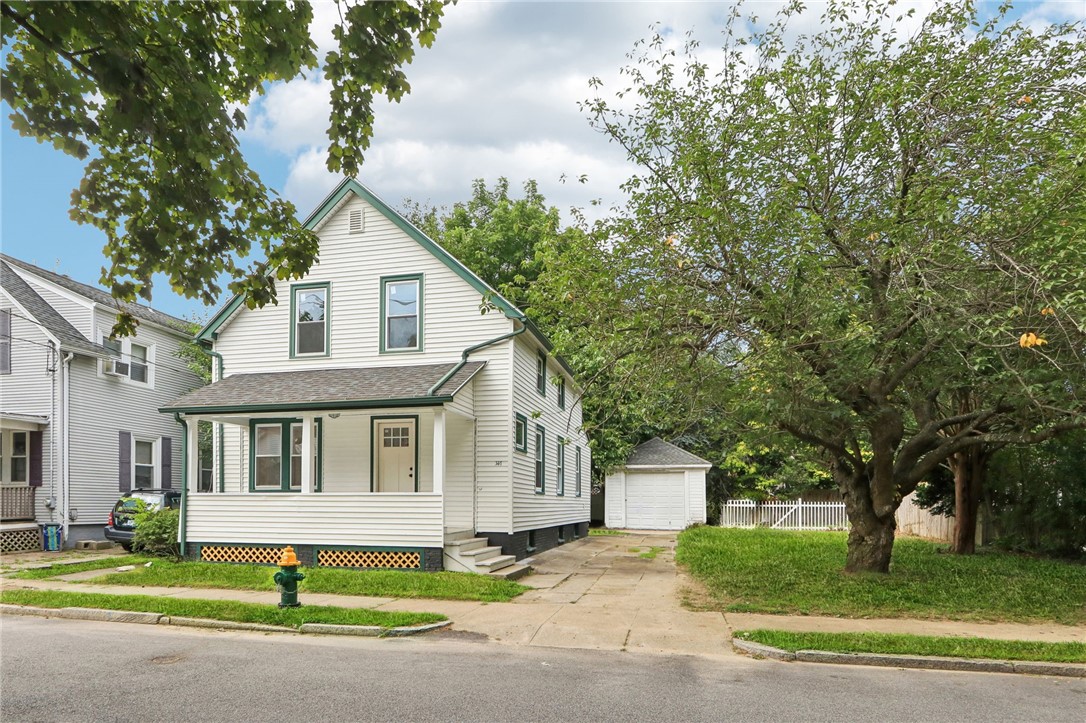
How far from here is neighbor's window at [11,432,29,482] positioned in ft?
65.0

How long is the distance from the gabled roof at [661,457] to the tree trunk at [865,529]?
1572 cm

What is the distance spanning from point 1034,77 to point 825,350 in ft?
15.1

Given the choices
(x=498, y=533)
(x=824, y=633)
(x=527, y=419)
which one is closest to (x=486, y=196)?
(x=527, y=419)

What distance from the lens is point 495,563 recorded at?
1461cm

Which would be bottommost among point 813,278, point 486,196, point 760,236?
point 813,278

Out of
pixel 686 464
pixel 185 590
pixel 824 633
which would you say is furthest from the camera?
pixel 686 464

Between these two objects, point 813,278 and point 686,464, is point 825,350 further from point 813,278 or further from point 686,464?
point 686,464

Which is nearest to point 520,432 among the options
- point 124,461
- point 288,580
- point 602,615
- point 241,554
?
point 241,554

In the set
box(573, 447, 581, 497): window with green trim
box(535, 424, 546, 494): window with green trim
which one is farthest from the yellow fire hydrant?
box(573, 447, 581, 497): window with green trim

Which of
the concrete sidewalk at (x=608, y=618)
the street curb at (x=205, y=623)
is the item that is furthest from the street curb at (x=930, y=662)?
the street curb at (x=205, y=623)

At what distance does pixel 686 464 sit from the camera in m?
29.6

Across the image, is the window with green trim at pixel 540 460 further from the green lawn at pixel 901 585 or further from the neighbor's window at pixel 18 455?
the neighbor's window at pixel 18 455

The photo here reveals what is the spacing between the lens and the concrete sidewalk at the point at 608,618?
9.11 meters

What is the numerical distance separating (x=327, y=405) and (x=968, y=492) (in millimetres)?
14842
